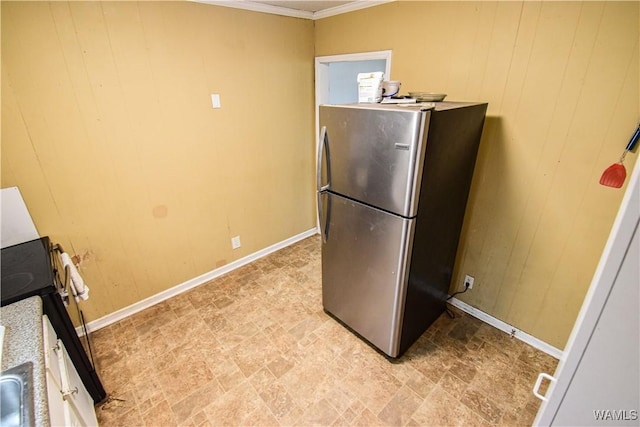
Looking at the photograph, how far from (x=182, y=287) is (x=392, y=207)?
6.66 ft

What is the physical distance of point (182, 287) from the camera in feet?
8.48

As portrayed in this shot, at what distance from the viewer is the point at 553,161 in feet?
5.51

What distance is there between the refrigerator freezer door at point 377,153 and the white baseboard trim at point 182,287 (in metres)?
1.58

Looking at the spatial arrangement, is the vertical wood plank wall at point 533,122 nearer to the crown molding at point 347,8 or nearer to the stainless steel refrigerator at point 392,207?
the crown molding at point 347,8

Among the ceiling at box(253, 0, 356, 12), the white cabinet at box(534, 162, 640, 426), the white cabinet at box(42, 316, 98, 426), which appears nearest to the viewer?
the white cabinet at box(534, 162, 640, 426)

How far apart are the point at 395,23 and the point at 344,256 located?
5.77 feet

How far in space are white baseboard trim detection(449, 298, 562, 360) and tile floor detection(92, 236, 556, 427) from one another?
5cm

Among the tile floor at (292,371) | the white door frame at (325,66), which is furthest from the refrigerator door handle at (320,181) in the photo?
the white door frame at (325,66)

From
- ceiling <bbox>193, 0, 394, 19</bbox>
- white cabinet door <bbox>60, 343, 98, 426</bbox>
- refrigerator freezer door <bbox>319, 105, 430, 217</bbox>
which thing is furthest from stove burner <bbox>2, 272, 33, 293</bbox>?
ceiling <bbox>193, 0, 394, 19</bbox>

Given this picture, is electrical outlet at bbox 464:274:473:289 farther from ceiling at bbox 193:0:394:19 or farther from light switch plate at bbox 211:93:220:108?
light switch plate at bbox 211:93:220:108

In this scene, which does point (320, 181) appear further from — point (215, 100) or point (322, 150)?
point (215, 100)

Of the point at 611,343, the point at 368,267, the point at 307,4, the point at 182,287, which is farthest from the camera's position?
the point at 182,287

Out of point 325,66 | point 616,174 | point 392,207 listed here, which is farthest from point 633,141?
point 325,66

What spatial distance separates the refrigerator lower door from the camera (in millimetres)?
1623
